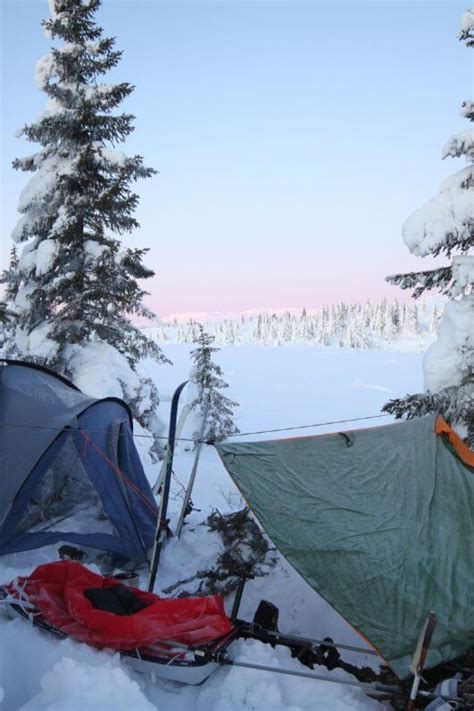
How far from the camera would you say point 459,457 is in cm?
633

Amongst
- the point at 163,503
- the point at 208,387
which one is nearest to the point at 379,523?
the point at 163,503

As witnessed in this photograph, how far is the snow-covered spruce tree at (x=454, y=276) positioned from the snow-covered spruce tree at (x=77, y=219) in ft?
23.3

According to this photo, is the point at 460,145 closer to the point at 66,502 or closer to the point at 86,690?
the point at 86,690

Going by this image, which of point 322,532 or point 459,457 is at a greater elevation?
point 459,457

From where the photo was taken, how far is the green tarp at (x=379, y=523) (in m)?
4.55

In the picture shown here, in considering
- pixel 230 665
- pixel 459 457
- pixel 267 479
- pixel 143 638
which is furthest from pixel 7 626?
pixel 459 457

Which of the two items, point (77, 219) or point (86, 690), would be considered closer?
point (86, 690)

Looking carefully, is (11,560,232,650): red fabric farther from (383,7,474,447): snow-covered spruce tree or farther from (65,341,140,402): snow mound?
(65,341,140,402): snow mound

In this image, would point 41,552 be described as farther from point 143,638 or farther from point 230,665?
point 230,665

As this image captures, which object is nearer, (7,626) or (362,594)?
(362,594)

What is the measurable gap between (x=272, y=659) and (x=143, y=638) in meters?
1.26

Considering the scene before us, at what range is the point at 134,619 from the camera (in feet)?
15.3

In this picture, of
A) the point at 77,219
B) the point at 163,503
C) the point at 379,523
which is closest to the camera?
the point at 379,523

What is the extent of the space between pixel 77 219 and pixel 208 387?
10.5 meters
